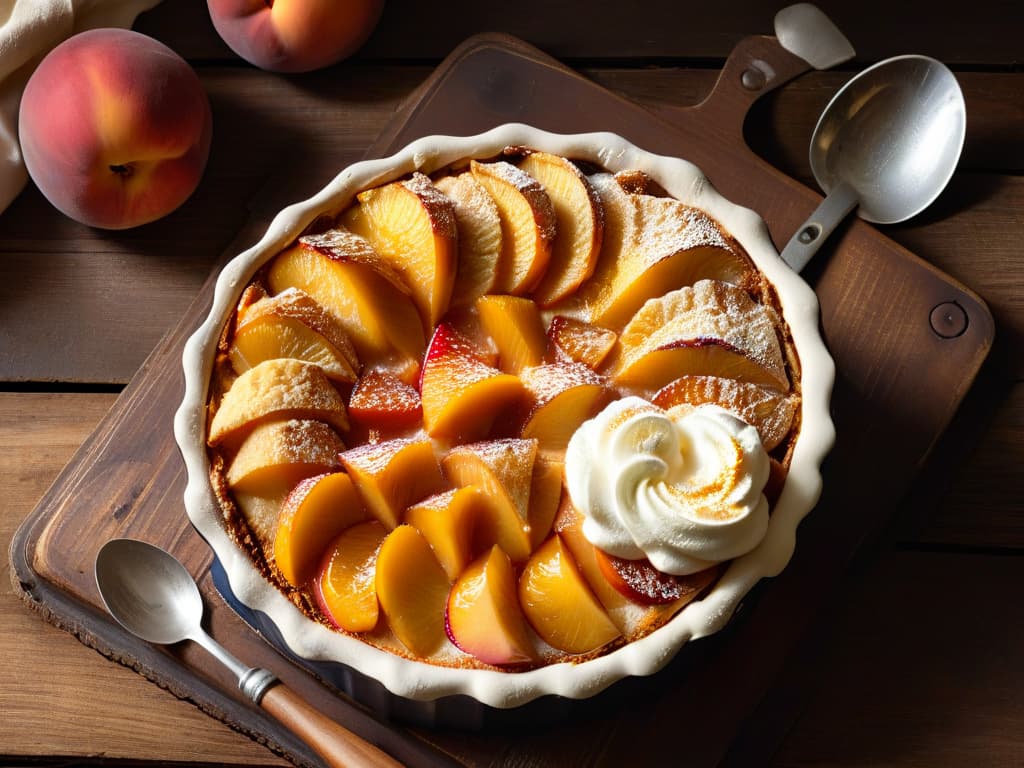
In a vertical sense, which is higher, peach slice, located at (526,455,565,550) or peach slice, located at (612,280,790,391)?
peach slice, located at (612,280,790,391)

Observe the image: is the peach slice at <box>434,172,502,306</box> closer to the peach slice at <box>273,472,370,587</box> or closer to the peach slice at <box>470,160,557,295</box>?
the peach slice at <box>470,160,557,295</box>

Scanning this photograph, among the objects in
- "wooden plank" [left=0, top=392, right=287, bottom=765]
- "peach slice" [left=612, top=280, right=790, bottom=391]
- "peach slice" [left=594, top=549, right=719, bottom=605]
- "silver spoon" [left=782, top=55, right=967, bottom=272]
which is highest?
"silver spoon" [left=782, top=55, right=967, bottom=272]

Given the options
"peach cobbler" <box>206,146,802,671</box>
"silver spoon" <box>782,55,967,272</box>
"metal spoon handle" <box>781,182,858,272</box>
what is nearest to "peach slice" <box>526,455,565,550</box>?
"peach cobbler" <box>206,146,802,671</box>

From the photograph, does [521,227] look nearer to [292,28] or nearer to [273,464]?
[273,464]

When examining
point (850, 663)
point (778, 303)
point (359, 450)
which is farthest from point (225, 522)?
point (850, 663)

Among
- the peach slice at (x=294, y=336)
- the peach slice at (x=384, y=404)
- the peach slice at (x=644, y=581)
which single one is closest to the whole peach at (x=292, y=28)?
the peach slice at (x=294, y=336)

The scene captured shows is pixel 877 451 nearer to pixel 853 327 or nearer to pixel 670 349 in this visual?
pixel 853 327
